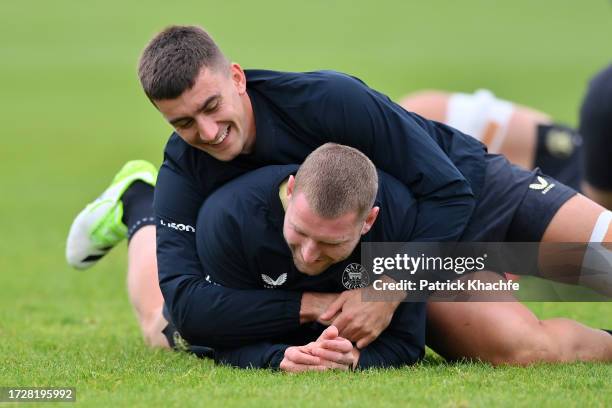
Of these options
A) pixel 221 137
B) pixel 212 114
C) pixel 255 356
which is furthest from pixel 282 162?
pixel 255 356

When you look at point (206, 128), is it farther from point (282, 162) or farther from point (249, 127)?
point (282, 162)

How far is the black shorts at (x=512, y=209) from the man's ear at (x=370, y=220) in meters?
1.07

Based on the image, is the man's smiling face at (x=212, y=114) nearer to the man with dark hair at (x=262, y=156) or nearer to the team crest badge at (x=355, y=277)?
the man with dark hair at (x=262, y=156)

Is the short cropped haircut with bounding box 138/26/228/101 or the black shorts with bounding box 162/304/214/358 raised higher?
the short cropped haircut with bounding box 138/26/228/101

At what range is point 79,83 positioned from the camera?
28500 millimetres

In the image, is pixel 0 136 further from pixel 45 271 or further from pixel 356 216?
pixel 356 216

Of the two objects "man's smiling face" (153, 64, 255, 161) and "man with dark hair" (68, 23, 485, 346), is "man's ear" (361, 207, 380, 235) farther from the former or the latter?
"man's smiling face" (153, 64, 255, 161)

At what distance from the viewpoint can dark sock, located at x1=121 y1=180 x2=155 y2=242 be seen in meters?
7.55

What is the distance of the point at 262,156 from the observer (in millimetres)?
6281

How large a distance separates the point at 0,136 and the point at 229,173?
16.4 meters

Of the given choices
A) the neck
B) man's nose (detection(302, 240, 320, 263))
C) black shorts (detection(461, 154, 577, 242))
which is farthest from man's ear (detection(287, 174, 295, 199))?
black shorts (detection(461, 154, 577, 242))

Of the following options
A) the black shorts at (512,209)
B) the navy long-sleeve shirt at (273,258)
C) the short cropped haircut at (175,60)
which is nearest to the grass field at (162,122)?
the navy long-sleeve shirt at (273,258)

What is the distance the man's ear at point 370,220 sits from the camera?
5.59 metres

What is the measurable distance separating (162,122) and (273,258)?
1783cm
